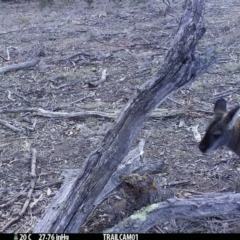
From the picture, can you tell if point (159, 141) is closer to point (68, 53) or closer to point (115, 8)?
point (68, 53)

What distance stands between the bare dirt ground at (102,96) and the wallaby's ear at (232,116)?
0.67 metres

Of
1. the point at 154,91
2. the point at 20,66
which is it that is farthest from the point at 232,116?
the point at 20,66

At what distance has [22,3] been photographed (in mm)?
21797

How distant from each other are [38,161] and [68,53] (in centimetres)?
610

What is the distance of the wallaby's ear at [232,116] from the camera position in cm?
499

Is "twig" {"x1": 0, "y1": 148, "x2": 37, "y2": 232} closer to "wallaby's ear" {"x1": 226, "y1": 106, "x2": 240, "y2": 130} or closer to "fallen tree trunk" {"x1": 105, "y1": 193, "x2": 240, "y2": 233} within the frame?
"fallen tree trunk" {"x1": 105, "y1": 193, "x2": 240, "y2": 233}

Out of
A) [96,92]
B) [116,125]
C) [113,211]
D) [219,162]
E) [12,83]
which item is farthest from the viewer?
[12,83]

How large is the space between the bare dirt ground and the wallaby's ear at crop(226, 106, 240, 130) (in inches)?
26.2

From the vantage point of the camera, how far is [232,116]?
16.8ft

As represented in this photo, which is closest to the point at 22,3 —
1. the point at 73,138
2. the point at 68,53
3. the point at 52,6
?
the point at 52,6

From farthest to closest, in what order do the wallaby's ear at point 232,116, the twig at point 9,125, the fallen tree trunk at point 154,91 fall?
the twig at point 9,125
the wallaby's ear at point 232,116
the fallen tree trunk at point 154,91

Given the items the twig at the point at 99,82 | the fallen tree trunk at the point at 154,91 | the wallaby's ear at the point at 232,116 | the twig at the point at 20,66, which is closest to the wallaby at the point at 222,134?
the wallaby's ear at the point at 232,116

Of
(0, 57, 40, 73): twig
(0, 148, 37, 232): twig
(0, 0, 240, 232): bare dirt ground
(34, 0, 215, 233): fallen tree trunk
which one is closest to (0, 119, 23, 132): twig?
(0, 0, 240, 232): bare dirt ground

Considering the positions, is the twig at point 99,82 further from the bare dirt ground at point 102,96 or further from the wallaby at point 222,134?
the wallaby at point 222,134
